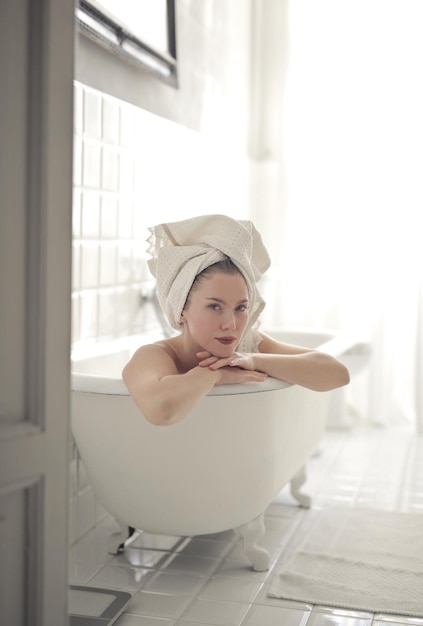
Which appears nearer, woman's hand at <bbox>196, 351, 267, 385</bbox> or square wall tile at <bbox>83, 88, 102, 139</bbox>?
woman's hand at <bbox>196, 351, 267, 385</bbox>

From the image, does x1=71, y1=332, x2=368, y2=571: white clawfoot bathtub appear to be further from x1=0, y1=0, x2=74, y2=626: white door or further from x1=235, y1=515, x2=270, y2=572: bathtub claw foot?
x1=0, y1=0, x2=74, y2=626: white door

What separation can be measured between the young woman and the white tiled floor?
0.54 meters

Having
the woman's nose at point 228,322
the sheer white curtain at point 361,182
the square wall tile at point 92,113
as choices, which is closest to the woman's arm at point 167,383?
the woman's nose at point 228,322

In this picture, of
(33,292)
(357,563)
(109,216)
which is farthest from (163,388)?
(109,216)

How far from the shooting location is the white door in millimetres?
1193

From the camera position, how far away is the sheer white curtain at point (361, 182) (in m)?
3.91

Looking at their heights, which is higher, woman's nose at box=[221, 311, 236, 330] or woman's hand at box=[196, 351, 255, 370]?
woman's nose at box=[221, 311, 236, 330]

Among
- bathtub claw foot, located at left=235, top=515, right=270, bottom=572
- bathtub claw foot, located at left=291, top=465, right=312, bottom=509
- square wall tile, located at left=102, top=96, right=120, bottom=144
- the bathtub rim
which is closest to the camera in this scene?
the bathtub rim

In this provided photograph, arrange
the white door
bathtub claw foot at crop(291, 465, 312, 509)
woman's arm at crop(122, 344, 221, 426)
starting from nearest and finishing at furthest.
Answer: the white door → woman's arm at crop(122, 344, 221, 426) → bathtub claw foot at crop(291, 465, 312, 509)

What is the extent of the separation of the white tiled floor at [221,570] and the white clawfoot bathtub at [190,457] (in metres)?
0.14

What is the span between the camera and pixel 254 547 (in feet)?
7.32

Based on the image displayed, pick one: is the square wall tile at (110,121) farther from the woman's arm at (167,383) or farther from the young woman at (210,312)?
the woman's arm at (167,383)

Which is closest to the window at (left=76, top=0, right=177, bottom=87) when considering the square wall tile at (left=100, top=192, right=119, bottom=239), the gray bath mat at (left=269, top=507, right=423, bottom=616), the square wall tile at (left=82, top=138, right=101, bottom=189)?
the square wall tile at (left=82, top=138, right=101, bottom=189)

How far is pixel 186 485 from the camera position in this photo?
2.03 meters
